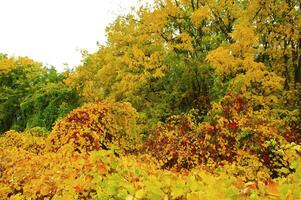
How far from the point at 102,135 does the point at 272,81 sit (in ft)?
18.6

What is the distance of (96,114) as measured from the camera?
15211 mm

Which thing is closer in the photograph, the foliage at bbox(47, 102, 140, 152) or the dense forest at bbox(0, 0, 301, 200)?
the dense forest at bbox(0, 0, 301, 200)

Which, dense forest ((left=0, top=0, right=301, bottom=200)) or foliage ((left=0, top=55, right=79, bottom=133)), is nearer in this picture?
dense forest ((left=0, top=0, right=301, bottom=200))

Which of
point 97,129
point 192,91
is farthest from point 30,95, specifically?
point 97,129

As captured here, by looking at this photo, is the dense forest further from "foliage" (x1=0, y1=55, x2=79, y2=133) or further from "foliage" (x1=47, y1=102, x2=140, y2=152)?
"foliage" (x1=0, y1=55, x2=79, y2=133)

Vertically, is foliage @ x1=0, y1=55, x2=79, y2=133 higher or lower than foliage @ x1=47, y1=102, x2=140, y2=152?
higher

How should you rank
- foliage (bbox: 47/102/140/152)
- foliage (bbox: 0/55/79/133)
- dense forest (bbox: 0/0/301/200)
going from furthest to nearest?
foliage (bbox: 0/55/79/133)
foliage (bbox: 47/102/140/152)
dense forest (bbox: 0/0/301/200)

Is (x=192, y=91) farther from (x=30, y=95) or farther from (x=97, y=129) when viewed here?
(x=30, y=95)

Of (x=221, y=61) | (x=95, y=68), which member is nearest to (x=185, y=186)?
(x=221, y=61)

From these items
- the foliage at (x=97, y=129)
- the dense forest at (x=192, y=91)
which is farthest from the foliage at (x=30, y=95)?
the foliage at (x=97, y=129)

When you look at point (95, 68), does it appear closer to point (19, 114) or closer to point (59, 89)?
point (59, 89)

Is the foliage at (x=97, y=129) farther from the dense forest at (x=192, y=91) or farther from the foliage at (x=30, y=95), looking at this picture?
the foliage at (x=30, y=95)

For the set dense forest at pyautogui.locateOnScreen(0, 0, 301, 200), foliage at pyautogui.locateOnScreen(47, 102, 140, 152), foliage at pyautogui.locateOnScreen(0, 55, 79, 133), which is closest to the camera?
dense forest at pyautogui.locateOnScreen(0, 0, 301, 200)

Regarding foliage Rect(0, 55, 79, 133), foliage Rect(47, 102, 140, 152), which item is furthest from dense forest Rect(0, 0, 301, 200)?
foliage Rect(0, 55, 79, 133)
